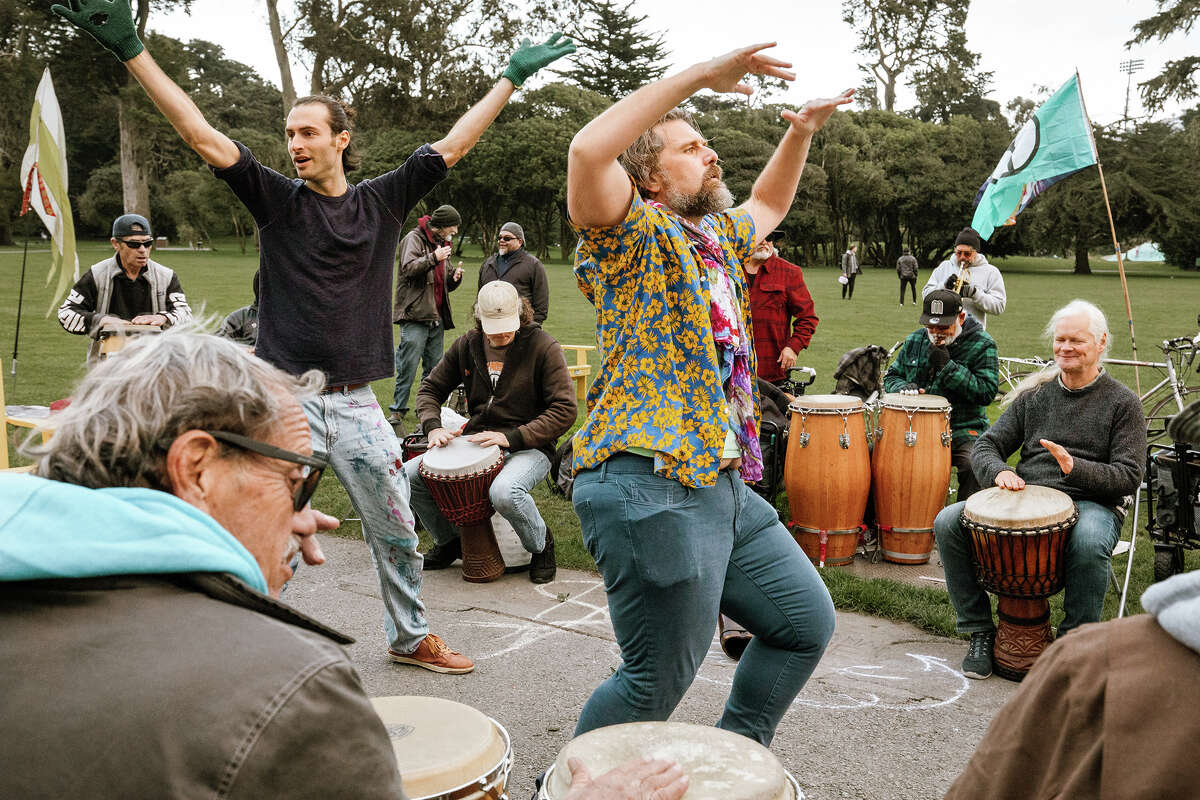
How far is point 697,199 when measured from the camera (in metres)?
2.58

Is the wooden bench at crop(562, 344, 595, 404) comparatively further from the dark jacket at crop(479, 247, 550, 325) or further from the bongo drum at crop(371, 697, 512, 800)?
the bongo drum at crop(371, 697, 512, 800)

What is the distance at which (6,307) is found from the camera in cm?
1988

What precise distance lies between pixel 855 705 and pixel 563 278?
29.1 m

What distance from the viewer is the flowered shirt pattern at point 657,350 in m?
2.40

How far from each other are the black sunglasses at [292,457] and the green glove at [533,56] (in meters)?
2.64

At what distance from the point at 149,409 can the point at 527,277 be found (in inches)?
331

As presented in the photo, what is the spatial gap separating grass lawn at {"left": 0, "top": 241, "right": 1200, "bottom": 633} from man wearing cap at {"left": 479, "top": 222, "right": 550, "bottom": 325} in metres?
1.62

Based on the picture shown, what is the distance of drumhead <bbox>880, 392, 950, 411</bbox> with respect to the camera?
5.80m

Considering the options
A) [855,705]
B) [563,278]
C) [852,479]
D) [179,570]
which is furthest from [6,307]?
[179,570]

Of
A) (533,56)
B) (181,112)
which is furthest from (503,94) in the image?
(181,112)

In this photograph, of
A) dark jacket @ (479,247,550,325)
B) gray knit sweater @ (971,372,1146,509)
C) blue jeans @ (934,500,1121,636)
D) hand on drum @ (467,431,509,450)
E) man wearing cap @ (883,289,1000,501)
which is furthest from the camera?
dark jacket @ (479,247,550,325)

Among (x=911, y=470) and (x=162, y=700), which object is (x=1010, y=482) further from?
(x=162, y=700)

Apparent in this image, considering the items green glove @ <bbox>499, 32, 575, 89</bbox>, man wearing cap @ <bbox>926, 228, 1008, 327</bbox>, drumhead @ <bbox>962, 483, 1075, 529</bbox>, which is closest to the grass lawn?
drumhead @ <bbox>962, 483, 1075, 529</bbox>

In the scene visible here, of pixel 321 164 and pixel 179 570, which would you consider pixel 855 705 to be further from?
pixel 179 570
